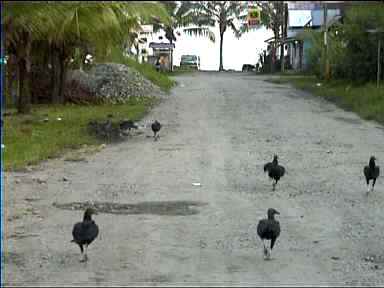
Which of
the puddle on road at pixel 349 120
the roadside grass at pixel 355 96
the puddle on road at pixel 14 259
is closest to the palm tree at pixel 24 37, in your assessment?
the puddle on road at pixel 14 259

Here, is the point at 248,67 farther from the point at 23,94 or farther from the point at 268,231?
the point at 268,231

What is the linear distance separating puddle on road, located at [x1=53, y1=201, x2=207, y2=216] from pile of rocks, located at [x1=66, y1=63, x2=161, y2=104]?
716 inches

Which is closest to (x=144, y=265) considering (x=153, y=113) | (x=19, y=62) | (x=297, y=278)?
(x=297, y=278)

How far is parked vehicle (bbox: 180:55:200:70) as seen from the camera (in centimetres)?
6887

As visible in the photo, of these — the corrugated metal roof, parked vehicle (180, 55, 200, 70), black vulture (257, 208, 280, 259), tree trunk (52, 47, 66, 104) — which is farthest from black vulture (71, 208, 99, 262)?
parked vehicle (180, 55, 200, 70)

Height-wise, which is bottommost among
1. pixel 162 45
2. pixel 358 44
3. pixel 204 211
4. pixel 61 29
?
pixel 204 211

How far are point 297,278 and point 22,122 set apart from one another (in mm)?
15417

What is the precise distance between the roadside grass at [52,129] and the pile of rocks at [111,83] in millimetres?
771

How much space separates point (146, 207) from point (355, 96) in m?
19.1

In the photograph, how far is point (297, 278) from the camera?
7766 millimetres

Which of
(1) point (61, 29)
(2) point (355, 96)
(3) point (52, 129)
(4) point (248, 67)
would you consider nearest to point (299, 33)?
(4) point (248, 67)

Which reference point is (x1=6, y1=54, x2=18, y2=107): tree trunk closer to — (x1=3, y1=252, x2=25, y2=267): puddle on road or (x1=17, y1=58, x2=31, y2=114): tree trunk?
(x1=17, y1=58, x2=31, y2=114): tree trunk

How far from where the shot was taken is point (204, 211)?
36.7 feet

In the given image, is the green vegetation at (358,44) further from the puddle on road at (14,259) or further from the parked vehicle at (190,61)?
the parked vehicle at (190,61)
